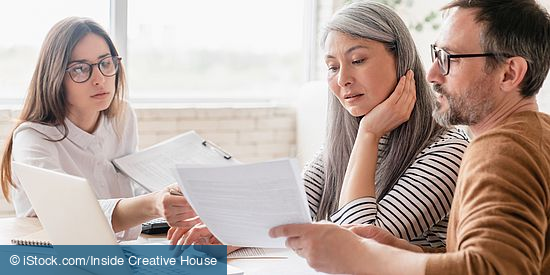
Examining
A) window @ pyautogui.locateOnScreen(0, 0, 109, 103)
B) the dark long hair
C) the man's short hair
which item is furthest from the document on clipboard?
window @ pyautogui.locateOnScreen(0, 0, 109, 103)

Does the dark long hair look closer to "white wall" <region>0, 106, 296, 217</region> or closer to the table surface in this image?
the table surface

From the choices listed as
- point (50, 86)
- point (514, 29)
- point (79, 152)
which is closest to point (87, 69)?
point (50, 86)

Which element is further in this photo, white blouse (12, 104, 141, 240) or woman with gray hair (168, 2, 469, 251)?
white blouse (12, 104, 141, 240)

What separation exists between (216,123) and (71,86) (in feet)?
6.70

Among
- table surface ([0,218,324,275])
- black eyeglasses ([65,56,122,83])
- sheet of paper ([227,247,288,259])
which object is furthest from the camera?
black eyeglasses ([65,56,122,83])

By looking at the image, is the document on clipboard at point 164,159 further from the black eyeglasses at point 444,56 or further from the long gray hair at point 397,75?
the black eyeglasses at point 444,56

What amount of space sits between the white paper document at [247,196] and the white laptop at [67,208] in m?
0.23

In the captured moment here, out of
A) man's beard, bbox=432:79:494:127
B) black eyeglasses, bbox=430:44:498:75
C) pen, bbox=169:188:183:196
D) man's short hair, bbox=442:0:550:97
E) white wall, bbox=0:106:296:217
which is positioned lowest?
white wall, bbox=0:106:296:217

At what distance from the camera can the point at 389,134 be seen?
6.96ft

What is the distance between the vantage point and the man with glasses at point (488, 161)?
130cm

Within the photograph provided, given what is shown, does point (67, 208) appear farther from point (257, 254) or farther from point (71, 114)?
point (71, 114)

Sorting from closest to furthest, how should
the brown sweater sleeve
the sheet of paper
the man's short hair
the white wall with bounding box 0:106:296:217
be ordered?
1. the brown sweater sleeve
2. the man's short hair
3. the sheet of paper
4. the white wall with bounding box 0:106:296:217

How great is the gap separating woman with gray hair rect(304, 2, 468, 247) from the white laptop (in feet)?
1.31

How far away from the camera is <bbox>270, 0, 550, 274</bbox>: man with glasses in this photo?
4.28 ft
